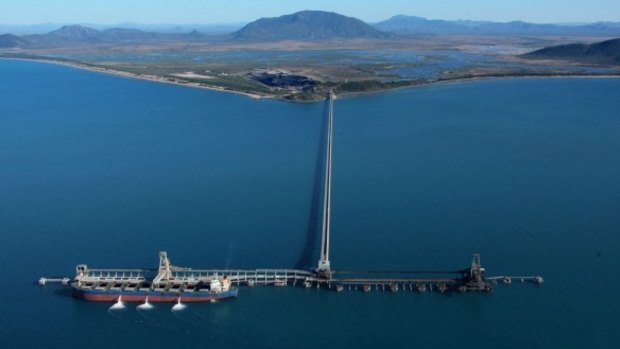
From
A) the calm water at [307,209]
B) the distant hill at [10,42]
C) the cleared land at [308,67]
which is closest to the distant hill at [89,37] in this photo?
the distant hill at [10,42]

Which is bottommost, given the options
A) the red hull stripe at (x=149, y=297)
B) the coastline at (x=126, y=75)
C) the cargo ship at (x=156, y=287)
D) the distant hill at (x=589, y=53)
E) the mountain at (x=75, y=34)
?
the red hull stripe at (x=149, y=297)

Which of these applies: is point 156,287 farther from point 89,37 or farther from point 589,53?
point 89,37

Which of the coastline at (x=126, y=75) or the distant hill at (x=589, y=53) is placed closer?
the coastline at (x=126, y=75)

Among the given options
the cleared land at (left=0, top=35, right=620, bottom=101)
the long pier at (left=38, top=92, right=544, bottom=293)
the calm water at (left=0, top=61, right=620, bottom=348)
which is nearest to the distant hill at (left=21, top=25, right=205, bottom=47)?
the cleared land at (left=0, top=35, right=620, bottom=101)

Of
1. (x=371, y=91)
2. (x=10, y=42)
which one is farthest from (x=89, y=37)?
(x=371, y=91)

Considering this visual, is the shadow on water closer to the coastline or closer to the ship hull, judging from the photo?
the ship hull

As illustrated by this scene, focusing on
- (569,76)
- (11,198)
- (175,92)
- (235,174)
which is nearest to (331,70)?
(175,92)

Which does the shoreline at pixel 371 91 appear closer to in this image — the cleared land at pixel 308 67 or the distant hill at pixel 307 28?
the cleared land at pixel 308 67
